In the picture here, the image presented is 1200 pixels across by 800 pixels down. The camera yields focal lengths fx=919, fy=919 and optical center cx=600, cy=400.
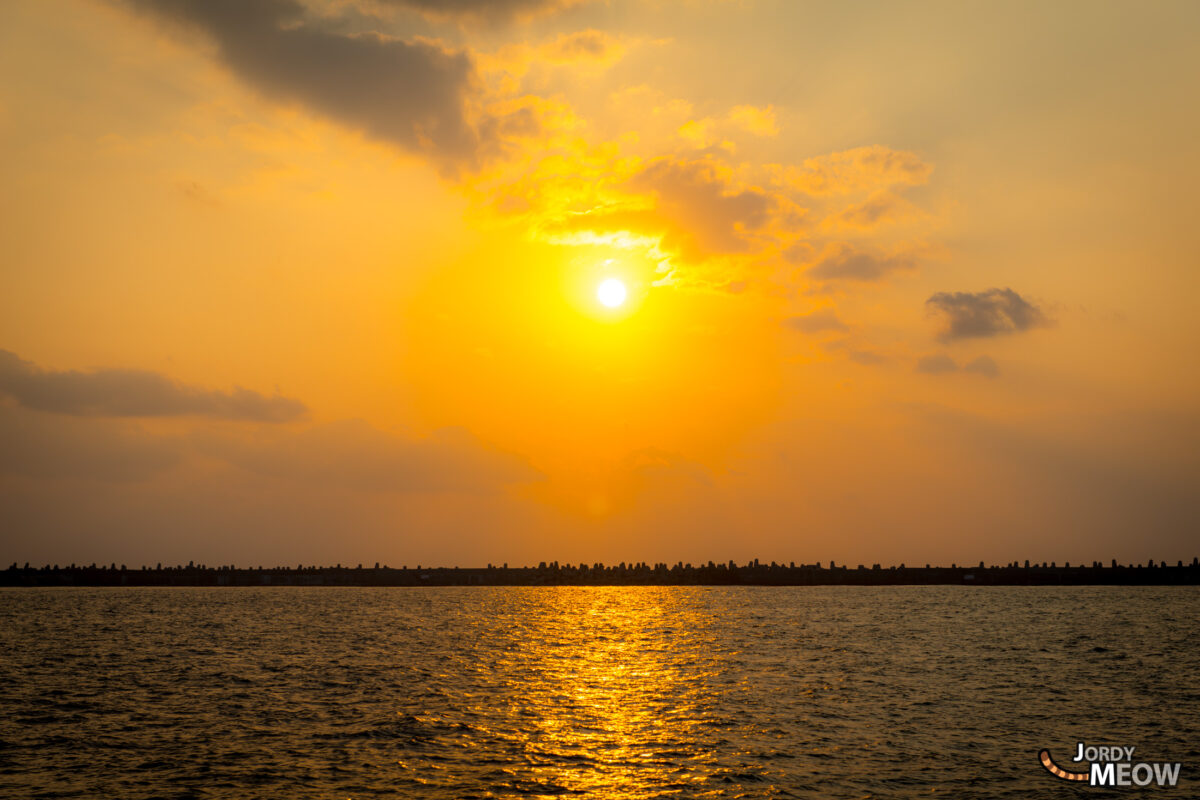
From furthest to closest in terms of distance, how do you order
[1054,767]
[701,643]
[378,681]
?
[701,643] < [378,681] < [1054,767]

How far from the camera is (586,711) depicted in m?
39.8

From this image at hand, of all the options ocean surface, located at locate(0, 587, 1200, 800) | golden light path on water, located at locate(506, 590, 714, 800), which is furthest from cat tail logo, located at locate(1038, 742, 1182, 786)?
golden light path on water, located at locate(506, 590, 714, 800)

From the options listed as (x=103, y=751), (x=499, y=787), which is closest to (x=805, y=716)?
(x=499, y=787)

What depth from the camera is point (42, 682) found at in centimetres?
4941

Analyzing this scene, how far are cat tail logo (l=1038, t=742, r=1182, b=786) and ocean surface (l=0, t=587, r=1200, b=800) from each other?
22.8 inches

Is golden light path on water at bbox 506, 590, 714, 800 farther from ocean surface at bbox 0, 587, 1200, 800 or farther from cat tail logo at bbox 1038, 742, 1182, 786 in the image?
cat tail logo at bbox 1038, 742, 1182, 786

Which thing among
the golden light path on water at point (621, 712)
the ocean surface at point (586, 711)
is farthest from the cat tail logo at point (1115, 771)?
the golden light path on water at point (621, 712)

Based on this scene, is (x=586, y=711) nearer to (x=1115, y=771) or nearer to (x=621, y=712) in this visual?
(x=621, y=712)

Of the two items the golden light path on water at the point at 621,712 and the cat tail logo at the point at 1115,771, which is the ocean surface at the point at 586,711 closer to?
the golden light path on water at the point at 621,712

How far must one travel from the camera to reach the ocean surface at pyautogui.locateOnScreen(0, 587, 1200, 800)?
27844mm

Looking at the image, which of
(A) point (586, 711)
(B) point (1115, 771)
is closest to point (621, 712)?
(A) point (586, 711)

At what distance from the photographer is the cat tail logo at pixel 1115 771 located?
28.4 m

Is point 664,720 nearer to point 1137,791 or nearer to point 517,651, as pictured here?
point 1137,791

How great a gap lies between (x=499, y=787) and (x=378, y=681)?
958 inches
